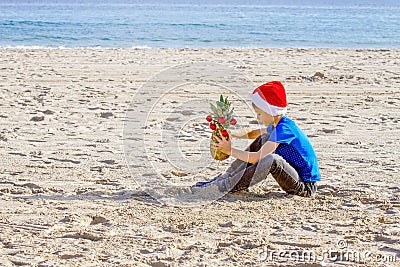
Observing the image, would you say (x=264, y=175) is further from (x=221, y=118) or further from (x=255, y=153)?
(x=221, y=118)

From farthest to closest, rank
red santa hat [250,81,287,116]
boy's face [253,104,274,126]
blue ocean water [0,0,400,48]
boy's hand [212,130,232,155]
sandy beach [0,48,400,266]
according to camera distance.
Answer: blue ocean water [0,0,400,48] → boy's face [253,104,274,126] → red santa hat [250,81,287,116] → boy's hand [212,130,232,155] → sandy beach [0,48,400,266]

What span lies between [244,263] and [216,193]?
1284mm

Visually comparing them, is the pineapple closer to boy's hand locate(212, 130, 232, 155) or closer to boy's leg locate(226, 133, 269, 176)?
boy's hand locate(212, 130, 232, 155)

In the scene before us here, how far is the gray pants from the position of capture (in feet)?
15.0

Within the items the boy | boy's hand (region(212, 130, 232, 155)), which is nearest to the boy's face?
the boy

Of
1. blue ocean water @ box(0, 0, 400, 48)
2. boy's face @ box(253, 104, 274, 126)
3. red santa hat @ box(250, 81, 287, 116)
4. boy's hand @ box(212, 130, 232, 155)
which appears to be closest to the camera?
boy's hand @ box(212, 130, 232, 155)

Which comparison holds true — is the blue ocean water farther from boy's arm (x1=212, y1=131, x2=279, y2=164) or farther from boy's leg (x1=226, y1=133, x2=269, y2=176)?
boy's arm (x1=212, y1=131, x2=279, y2=164)

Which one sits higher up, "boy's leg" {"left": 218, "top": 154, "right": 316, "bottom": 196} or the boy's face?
the boy's face

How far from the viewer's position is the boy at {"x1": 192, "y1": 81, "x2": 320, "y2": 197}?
4559 millimetres

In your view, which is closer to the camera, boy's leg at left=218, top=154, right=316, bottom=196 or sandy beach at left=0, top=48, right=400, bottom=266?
sandy beach at left=0, top=48, right=400, bottom=266

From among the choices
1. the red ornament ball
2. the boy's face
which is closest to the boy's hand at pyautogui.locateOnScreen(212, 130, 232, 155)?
the red ornament ball

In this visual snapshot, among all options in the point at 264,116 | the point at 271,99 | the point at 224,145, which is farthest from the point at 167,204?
the point at 271,99

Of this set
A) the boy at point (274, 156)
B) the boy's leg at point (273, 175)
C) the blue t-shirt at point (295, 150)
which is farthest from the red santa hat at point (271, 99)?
the boy's leg at point (273, 175)

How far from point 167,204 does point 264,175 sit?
0.78 m
